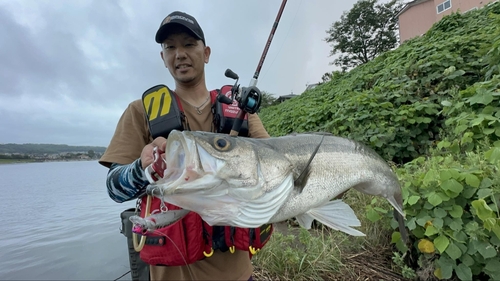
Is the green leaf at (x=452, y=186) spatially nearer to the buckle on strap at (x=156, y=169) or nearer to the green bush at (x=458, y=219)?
the green bush at (x=458, y=219)

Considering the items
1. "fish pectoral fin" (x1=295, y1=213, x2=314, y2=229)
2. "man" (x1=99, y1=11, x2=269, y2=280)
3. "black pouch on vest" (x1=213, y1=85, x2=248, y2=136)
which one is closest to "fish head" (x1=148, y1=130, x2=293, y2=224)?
"man" (x1=99, y1=11, x2=269, y2=280)

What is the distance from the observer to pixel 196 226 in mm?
1636

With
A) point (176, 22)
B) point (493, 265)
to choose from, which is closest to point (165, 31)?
point (176, 22)

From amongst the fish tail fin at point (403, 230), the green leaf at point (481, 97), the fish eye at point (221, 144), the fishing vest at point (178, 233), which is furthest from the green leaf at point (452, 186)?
the fish eye at point (221, 144)

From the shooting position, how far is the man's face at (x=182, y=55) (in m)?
1.99

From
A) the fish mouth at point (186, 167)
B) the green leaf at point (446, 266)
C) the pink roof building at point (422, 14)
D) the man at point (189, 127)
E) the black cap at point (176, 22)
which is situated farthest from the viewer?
the pink roof building at point (422, 14)

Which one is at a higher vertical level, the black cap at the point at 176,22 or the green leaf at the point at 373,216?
the black cap at the point at 176,22

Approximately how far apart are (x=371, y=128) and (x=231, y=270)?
4150 millimetres

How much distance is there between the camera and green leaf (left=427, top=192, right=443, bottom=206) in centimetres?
223

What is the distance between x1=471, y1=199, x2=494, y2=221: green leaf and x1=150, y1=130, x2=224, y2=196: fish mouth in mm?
1980

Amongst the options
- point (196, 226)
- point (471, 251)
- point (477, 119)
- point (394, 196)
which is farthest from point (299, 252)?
point (477, 119)

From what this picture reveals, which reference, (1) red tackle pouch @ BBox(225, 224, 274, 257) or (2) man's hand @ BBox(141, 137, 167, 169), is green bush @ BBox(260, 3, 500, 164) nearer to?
(1) red tackle pouch @ BBox(225, 224, 274, 257)

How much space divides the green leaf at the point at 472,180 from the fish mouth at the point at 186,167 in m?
2.14

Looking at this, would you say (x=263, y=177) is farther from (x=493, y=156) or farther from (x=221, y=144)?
(x=493, y=156)
